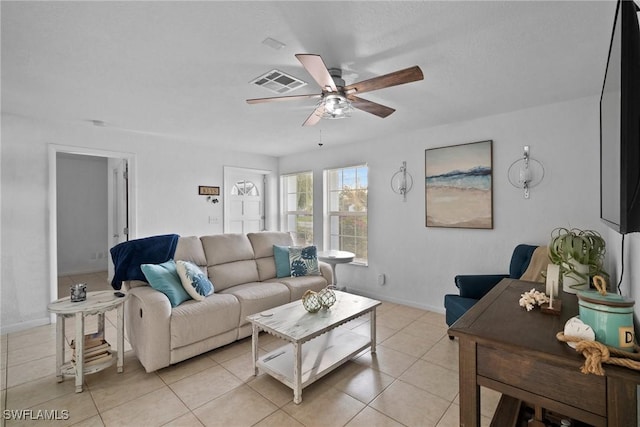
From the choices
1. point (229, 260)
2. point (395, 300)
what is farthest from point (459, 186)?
point (229, 260)

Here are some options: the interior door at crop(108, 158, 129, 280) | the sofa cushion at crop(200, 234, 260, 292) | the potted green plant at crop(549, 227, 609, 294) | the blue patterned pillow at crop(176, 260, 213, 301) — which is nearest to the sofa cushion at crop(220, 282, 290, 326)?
the sofa cushion at crop(200, 234, 260, 292)

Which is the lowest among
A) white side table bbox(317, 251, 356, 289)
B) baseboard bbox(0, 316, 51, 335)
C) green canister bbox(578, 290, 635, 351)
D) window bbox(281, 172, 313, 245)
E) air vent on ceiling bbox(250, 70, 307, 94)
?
baseboard bbox(0, 316, 51, 335)

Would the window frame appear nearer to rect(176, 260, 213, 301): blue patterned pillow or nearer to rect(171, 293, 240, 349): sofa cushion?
rect(171, 293, 240, 349): sofa cushion

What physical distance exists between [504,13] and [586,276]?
147 centimetres

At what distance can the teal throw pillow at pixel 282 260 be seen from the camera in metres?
3.78

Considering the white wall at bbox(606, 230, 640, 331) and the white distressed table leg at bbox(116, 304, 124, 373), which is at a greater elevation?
the white wall at bbox(606, 230, 640, 331)

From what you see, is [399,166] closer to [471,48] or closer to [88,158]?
[471,48]

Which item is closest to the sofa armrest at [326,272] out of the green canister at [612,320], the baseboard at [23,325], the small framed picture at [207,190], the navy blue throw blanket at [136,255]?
the navy blue throw blanket at [136,255]

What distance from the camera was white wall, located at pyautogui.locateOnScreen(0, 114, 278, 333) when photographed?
10.3ft

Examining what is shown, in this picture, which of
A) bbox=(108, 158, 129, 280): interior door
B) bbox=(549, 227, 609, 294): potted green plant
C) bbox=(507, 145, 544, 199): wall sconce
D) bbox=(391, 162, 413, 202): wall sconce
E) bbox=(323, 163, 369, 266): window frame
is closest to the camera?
bbox=(549, 227, 609, 294): potted green plant

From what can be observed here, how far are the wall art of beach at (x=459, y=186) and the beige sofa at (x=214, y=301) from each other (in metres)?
1.66

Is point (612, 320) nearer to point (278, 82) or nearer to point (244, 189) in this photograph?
point (278, 82)

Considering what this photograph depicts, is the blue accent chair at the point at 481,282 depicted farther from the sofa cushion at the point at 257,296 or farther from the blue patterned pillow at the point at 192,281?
the blue patterned pillow at the point at 192,281

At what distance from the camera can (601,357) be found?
80 cm
